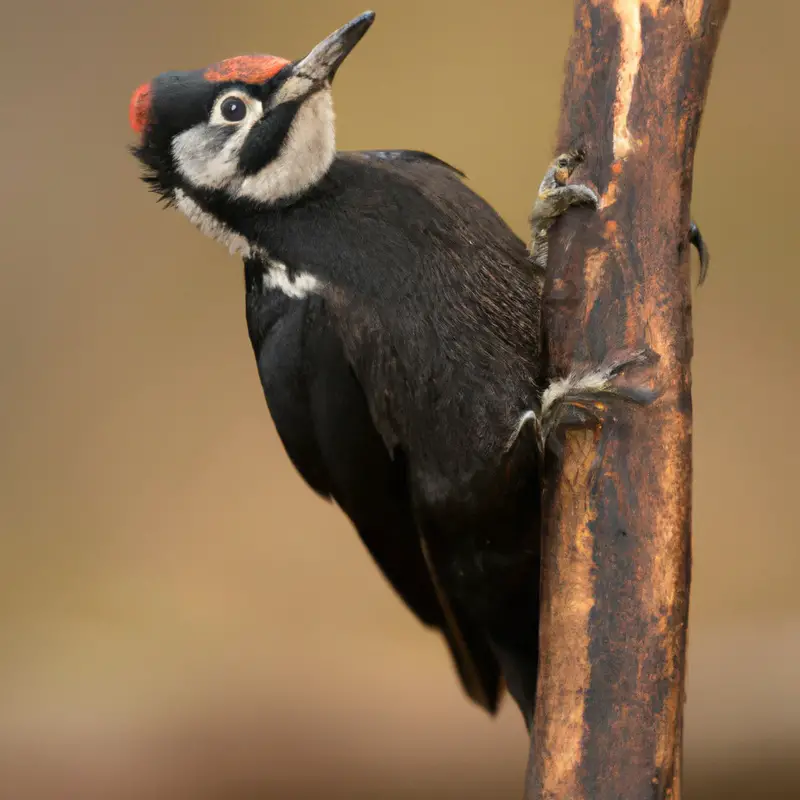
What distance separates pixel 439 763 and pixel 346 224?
1.79 meters

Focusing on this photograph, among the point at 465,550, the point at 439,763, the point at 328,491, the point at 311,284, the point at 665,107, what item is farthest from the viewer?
the point at 439,763

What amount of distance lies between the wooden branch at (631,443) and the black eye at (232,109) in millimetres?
487

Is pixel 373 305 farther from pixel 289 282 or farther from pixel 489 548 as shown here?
pixel 489 548

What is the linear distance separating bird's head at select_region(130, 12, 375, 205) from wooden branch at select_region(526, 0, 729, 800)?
389mm

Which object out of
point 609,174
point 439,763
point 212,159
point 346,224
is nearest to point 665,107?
point 609,174

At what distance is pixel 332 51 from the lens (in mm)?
1578

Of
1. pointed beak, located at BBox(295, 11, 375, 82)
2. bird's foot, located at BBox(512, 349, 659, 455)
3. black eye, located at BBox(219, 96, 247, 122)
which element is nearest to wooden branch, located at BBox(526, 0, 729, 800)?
bird's foot, located at BBox(512, 349, 659, 455)

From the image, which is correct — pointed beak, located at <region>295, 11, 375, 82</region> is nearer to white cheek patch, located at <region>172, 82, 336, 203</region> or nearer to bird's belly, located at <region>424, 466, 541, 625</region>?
white cheek patch, located at <region>172, 82, 336, 203</region>

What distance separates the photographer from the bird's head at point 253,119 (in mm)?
1586

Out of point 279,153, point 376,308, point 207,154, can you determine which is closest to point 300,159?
point 279,153

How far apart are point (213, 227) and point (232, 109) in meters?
0.17

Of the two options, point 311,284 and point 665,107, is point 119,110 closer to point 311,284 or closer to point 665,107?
point 311,284

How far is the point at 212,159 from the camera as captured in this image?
1.61m

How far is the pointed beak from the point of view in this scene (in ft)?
5.16
